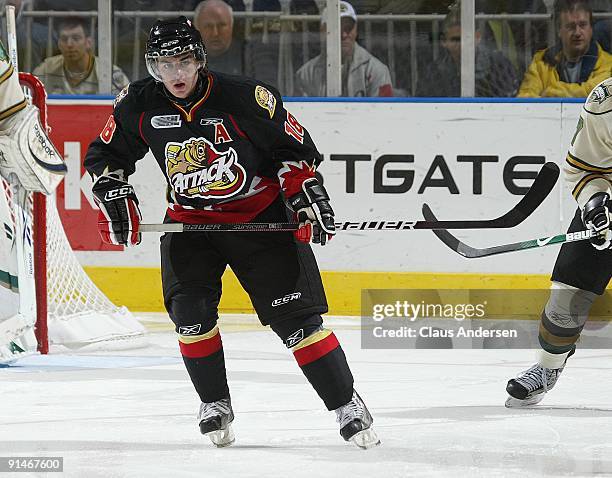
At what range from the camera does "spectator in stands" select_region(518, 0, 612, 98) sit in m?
5.64

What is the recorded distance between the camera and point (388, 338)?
16.4 feet

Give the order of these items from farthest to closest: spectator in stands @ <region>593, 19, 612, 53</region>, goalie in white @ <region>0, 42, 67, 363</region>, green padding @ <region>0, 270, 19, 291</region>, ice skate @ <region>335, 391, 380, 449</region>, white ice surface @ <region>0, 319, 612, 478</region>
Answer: spectator in stands @ <region>593, 19, 612, 53</region> < green padding @ <region>0, 270, 19, 291</region> < goalie in white @ <region>0, 42, 67, 363</region> < ice skate @ <region>335, 391, 380, 449</region> < white ice surface @ <region>0, 319, 612, 478</region>

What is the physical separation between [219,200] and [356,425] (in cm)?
61

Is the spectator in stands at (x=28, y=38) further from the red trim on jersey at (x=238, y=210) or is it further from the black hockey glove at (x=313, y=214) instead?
the black hockey glove at (x=313, y=214)

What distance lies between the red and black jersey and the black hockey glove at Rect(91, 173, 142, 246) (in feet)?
0.12

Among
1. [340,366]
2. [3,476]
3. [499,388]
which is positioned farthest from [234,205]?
[499,388]

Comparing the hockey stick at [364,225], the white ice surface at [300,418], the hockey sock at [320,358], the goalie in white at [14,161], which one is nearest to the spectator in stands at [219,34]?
the white ice surface at [300,418]

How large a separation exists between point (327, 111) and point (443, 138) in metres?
0.53

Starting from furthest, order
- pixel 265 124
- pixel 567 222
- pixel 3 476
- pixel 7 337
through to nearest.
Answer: pixel 567 222 → pixel 7 337 → pixel 265 124 → pixel 3 476

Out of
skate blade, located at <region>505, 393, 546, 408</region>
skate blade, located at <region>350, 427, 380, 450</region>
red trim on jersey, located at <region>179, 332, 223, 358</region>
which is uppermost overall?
red trim on jersey, located at <region>179, 332, 223, 358</region>

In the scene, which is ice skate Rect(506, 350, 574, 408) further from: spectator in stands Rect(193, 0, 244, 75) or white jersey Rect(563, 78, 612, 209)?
spectator in stands Rect(193, 0, 244, 75)

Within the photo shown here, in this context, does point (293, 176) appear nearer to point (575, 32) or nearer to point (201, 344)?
point (201, 344)

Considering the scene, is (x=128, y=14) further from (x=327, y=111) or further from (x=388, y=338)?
(x=388, y=338)

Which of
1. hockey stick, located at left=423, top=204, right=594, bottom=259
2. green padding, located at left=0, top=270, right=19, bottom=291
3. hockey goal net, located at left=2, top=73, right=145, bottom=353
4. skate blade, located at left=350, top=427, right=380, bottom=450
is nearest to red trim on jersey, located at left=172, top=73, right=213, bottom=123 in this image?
skate blade, located at left=350, top=427, right=380, bottom=450
